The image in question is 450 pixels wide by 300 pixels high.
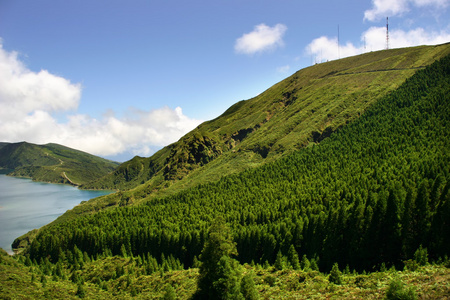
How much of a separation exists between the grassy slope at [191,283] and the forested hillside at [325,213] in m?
12.9

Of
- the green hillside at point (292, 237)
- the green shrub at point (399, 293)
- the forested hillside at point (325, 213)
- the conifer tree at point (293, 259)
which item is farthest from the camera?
the conifer tree at point (293, 259)

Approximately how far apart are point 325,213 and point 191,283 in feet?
191

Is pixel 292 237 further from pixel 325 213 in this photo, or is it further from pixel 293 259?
pixel 325 213

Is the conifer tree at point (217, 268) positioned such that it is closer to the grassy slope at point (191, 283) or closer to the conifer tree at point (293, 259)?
the grassy slope at point (191, 283)

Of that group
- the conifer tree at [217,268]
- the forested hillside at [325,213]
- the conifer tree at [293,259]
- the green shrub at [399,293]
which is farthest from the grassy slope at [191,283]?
the forested hillside at [325,213]

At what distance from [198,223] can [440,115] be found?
553 ft

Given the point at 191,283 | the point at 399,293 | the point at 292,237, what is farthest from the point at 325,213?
the point at 399,293

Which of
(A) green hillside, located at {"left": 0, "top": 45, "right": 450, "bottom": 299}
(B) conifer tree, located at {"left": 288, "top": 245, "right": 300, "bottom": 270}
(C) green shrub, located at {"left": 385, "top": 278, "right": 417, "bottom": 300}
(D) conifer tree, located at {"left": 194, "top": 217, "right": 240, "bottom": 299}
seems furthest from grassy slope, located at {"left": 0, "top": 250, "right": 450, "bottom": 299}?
(D) conifer tree, located at {"left": 194, "top": 217, "right": 240, "bottom": 299}

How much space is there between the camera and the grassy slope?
4347 cm

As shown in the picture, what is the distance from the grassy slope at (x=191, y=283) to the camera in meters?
43.5

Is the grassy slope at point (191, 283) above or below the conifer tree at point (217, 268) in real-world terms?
below

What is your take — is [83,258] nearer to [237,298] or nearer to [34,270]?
[34,270]

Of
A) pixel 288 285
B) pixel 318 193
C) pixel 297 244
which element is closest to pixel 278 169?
pixel 318 193

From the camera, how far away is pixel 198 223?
5167 inches
